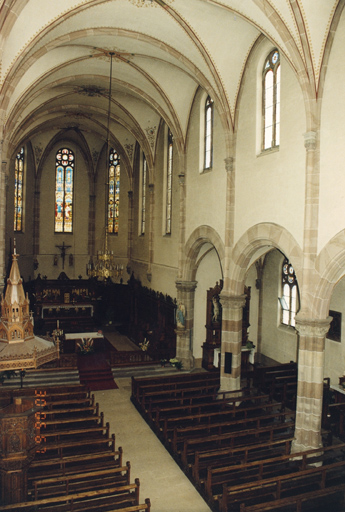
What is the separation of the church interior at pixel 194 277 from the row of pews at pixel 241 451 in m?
0.07

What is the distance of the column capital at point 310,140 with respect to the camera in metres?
13.4

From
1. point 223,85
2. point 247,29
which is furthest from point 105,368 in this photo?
point 247,29

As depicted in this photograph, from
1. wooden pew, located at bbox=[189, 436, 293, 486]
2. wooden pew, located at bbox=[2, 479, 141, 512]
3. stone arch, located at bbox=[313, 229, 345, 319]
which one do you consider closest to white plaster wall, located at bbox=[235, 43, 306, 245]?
stone arch, located at bbox=[313, 229, 345, 319]

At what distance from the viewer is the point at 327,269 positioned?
13141 mm

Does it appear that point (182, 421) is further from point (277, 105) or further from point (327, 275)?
point (277, 105)

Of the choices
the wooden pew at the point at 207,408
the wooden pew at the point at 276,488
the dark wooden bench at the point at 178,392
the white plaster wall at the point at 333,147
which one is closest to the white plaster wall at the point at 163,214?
the dark wooden bench at the point at 178,392

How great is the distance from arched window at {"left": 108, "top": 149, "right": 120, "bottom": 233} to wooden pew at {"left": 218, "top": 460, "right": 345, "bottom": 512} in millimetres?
25459

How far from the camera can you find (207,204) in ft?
67.0

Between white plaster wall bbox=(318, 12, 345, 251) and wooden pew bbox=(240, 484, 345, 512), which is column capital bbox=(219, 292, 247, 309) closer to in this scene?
white plaster wall bbox=(318, 12, 345, 251)

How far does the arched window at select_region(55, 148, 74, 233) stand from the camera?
3588cm

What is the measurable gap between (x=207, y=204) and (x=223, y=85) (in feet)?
16.7

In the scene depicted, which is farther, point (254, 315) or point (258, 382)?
point (254, 315)

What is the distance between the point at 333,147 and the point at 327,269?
3443 millimetres

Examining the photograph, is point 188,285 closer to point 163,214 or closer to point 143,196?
point 163,214
